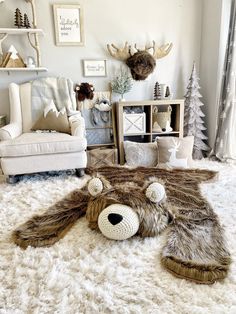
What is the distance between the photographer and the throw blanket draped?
9.27 feet

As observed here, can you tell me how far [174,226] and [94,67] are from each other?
7.36 feet

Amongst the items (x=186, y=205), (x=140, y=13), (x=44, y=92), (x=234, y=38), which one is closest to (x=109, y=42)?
(x=140, y=13)

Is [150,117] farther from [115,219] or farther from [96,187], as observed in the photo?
[115,219]

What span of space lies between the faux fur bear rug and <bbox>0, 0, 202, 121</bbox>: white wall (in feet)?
5.66

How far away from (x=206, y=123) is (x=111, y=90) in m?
1.29

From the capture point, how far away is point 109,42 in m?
2.99

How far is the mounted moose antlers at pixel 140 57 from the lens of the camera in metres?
2.91

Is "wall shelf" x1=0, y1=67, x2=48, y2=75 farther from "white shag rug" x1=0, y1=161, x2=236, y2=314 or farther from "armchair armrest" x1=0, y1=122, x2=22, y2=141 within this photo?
"white shag rug" x1=0, y1=161, x2=236, y2=314

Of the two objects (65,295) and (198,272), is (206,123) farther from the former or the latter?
(65,295)

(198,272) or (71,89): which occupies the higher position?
(71,89)

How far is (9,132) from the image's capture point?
2.37m

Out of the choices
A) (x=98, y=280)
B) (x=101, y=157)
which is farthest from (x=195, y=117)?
(x=98, y=280)

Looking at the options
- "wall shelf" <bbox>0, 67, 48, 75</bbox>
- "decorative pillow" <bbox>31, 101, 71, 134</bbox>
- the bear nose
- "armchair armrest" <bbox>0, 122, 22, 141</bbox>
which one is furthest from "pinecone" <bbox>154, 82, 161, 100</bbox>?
the bear nose

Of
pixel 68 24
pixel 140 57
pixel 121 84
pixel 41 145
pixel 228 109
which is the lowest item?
pixel 41 145
